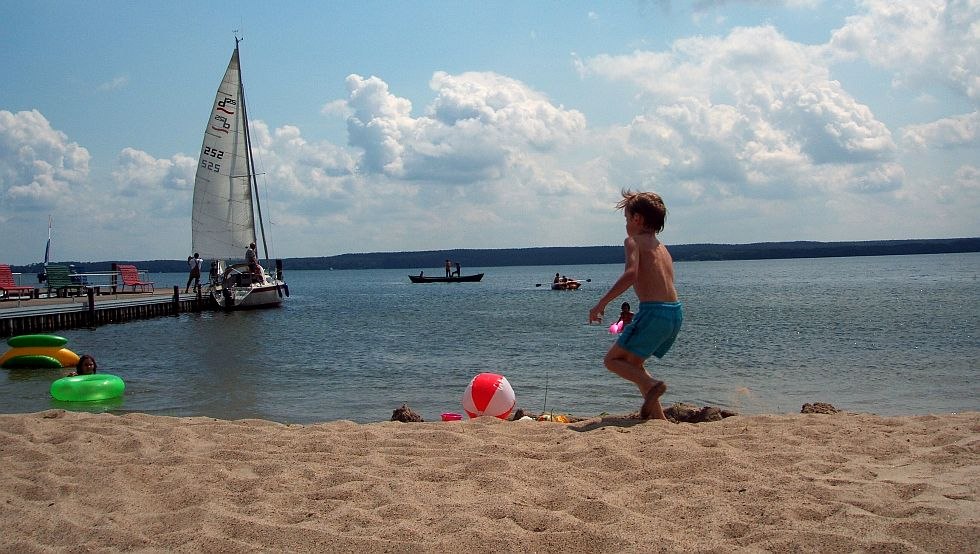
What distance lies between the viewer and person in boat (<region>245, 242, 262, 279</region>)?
37.3 metres

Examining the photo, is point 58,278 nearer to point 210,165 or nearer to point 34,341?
point 210,165

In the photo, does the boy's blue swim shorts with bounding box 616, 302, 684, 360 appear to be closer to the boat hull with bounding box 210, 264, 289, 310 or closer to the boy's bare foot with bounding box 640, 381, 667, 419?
the boy's bare foot with bounding box 640, 381, 667, 419

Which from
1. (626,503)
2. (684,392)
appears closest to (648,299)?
(626,503)

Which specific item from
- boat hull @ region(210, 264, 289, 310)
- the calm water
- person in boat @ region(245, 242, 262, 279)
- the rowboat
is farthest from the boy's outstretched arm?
the rowboat

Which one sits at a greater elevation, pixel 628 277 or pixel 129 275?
pixel 628 277

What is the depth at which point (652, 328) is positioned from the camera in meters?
6.14

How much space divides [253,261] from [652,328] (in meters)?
34.0

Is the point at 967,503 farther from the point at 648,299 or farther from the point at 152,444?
the point at 152,444

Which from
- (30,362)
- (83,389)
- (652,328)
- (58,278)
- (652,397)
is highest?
(58,278)

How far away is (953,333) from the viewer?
72.9 feet

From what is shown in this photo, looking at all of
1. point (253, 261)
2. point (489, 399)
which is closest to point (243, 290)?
point (253, 261)

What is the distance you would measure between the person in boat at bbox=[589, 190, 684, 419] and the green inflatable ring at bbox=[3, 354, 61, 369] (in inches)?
531

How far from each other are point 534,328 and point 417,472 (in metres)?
22.9

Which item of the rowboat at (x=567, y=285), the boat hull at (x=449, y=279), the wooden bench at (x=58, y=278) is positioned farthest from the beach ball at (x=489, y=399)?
the boat hull at (x=449, y=279)
